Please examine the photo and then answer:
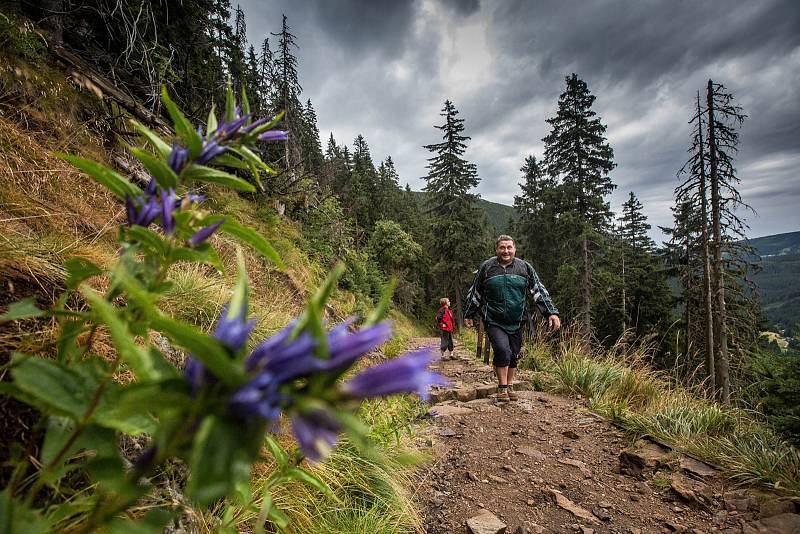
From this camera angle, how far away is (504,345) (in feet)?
16.9

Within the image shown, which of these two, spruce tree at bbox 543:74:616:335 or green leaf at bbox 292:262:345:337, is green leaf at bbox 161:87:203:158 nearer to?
green leaf at bbox 292:262:345:337

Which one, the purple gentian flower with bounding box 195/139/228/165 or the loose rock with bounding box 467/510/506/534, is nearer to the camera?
the purple gentian flower with bounding box 195/139/228/165

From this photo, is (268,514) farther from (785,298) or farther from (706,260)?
(785,298)

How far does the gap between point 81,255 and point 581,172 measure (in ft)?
72.4

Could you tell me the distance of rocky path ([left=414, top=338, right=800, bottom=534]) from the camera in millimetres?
2697

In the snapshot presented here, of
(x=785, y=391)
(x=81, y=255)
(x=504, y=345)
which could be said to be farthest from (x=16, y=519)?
(x=785, y=391)

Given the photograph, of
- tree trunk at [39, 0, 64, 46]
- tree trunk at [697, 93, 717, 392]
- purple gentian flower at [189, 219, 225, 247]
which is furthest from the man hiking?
tree trunk at [697, 93, 717, 392]

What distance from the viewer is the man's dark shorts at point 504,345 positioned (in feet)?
16.9

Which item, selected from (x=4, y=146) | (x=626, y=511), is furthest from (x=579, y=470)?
(x=4, y=146)

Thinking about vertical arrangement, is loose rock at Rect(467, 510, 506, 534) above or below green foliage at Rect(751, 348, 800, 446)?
below

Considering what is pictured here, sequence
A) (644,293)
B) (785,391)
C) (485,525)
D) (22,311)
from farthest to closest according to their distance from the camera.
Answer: (644,293), (785,391), (485,525), (22,311)

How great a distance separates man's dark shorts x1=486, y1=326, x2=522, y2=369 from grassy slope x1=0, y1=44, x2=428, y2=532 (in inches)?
52.8

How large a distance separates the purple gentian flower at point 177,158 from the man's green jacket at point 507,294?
4.86 m

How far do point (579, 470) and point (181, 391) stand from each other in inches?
156
